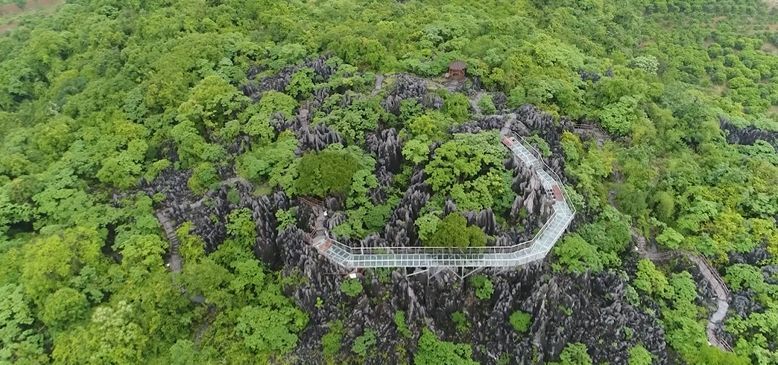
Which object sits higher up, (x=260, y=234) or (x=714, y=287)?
(x=260, y=234)

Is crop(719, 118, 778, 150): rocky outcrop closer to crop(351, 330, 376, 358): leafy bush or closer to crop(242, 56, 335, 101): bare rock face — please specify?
crop(242, 56, 335, 101): bare rock face

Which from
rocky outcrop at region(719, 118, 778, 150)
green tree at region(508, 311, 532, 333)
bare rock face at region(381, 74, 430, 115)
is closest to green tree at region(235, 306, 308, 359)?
green tree at region(508, 311, 532, 333)

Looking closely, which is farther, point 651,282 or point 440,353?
point 651,282

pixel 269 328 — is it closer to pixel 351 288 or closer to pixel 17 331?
pixel 351 288

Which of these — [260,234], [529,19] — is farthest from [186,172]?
[529,19]

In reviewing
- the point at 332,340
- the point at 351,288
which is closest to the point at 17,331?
the point at 332,340

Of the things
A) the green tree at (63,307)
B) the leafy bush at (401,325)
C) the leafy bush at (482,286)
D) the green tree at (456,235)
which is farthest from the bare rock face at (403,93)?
the green tree at (63,307)

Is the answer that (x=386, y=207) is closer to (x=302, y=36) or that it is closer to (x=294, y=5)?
(x=302, y=36)
